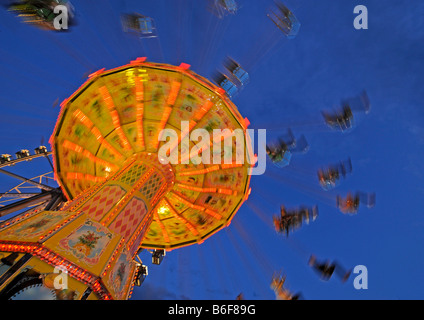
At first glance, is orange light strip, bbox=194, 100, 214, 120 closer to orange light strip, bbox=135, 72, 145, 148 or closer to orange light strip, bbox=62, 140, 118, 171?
orange light strip, bbox=135, 72, 145, 148

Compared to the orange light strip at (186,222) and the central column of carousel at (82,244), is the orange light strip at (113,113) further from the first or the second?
the orange light strip at (186,222)

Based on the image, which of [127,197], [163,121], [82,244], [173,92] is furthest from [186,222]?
[82,244]

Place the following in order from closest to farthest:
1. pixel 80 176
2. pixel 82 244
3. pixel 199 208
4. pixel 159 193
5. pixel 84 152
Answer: pixel 82 244
pixel 159 193
pixel 84 152
pixel 80 176
pixel 199 208

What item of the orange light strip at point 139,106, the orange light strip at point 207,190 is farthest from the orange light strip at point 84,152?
the orange light strip at point 207,190

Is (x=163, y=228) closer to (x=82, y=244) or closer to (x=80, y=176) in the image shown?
(x=80, y=176)

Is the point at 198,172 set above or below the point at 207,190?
above
